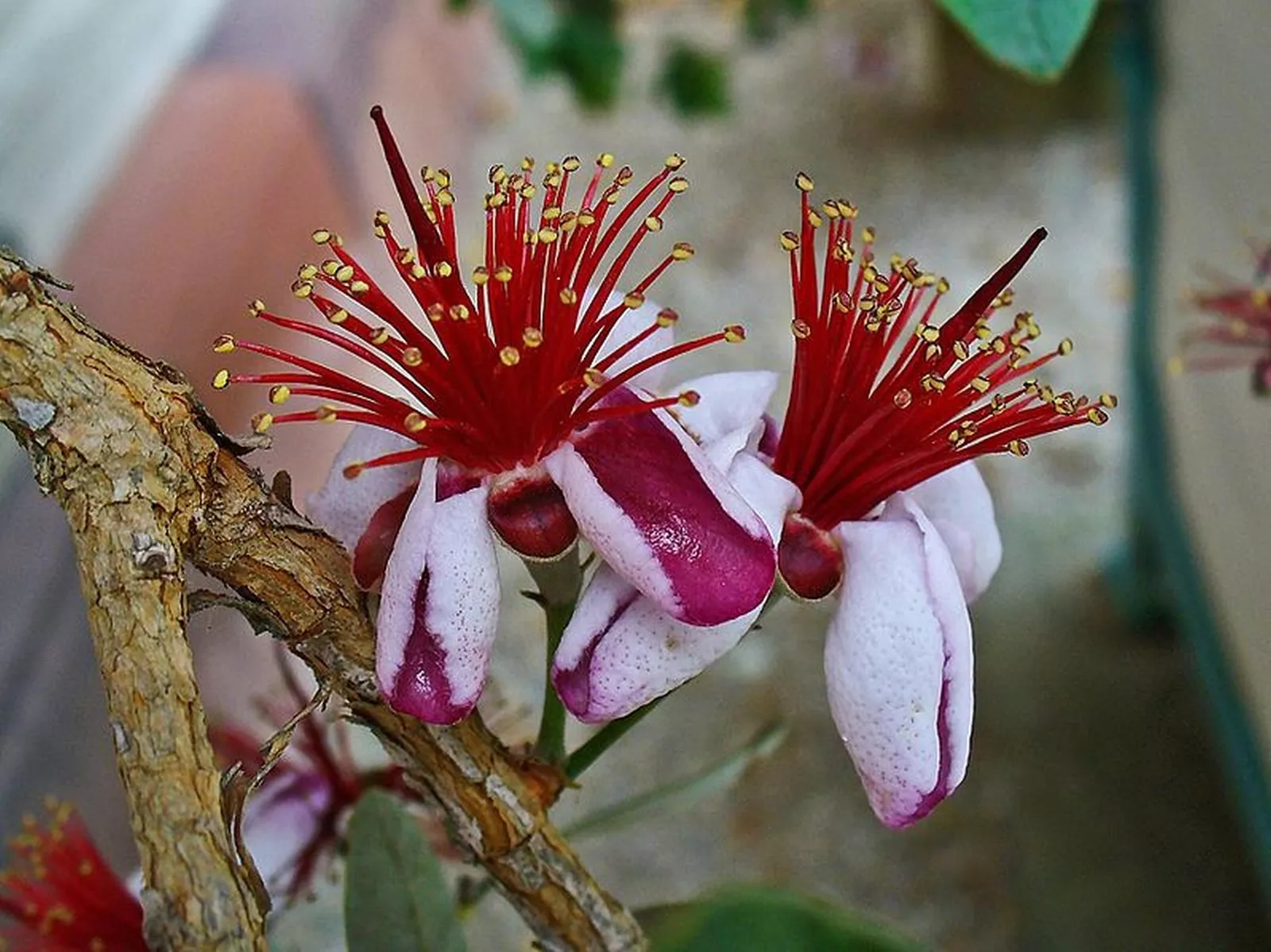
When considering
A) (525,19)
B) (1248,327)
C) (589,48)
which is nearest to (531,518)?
(1248,327)

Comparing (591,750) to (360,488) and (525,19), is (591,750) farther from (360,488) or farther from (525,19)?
(525,19)

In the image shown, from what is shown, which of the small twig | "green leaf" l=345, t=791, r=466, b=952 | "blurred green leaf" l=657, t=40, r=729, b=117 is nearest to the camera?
the small twig

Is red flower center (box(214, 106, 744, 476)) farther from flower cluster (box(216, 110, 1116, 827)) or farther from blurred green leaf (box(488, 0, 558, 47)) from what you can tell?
blurred green leaf (box(488, 0, 558, 47))

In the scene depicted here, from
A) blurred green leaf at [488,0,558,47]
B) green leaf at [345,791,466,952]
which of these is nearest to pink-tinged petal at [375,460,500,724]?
green leaf at [345,791,466,952]

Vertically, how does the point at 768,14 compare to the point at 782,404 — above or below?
above

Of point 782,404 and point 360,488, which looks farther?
point 782,404

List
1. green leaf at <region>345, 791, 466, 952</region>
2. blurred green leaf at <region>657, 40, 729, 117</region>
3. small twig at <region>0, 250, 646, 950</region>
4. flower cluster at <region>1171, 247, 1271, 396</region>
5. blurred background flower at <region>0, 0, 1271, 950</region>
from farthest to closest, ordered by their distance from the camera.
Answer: blurred green leaf at <region>657, 40, 729, 117</region> → blurred background flower at <region>0, 0, 1271, 950</region> → flower cluster at <region>1171, 247, 1271, 396</region> → green leaf at <region>345, 791, 466, 952</region> → small twig at <region>0, 250, 646, 950</region>

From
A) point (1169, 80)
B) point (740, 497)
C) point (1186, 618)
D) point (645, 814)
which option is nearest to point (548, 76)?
point (1169, 80)
